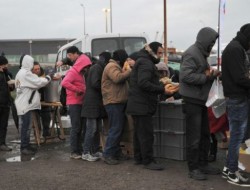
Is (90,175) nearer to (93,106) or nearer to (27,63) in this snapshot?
(93,106)

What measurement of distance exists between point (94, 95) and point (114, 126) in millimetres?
616

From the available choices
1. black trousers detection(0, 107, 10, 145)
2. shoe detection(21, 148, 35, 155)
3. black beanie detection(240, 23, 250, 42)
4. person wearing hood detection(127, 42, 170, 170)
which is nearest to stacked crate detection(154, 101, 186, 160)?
person wearing hood detection(127, 42, 170, 170)

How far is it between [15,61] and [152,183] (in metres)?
37.0

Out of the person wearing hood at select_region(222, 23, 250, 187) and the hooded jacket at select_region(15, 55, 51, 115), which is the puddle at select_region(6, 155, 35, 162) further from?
the person wearing hood at select_region(222, 23, 250, 187)

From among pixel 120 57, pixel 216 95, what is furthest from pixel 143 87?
pixel 216 95

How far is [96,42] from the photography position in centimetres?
1270

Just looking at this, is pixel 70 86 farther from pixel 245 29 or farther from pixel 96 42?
pixel 96 42

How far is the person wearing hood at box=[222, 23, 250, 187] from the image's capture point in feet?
18.1

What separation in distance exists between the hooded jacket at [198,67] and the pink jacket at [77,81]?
210cm

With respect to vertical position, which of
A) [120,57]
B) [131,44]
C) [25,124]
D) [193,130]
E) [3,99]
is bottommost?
[25,124]

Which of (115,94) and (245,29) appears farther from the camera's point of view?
(115,94)

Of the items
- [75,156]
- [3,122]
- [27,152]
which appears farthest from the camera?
[3,122]

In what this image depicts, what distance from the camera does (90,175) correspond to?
6.49 metres

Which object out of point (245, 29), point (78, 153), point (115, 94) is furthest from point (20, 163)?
point (245, 29)
